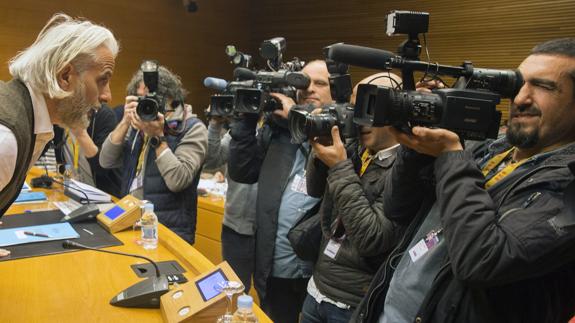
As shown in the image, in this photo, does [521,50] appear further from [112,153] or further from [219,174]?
[112,153]

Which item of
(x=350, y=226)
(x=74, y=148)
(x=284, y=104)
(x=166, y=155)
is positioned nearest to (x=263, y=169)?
(x=284, y=104)

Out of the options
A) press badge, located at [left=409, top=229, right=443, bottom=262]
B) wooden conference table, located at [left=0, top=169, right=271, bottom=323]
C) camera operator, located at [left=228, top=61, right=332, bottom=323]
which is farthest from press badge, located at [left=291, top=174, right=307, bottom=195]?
press badge, located at [left=409, top=229, right=443, bottom=262]

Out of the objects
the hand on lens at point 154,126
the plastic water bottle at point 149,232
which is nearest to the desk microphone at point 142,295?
the plastic water bottle at point 149,232

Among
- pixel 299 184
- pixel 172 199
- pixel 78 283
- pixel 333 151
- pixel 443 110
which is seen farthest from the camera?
pixel 172 199

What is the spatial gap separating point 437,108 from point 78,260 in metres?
1.22

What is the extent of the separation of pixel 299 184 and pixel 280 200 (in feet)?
0.35

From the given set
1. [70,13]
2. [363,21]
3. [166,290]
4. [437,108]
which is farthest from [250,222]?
[70,13]

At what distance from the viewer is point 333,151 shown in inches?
61.3

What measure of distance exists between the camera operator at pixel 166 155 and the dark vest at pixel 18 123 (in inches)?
34.3

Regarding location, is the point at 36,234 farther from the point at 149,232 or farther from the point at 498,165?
the point at 498,165

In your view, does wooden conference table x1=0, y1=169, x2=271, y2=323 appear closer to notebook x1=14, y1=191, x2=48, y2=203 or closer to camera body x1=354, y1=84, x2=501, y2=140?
camera body x1=354, y1=84, x2=501, y2=140

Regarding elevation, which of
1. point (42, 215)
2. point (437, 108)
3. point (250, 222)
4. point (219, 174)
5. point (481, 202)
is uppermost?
point (437, 108)

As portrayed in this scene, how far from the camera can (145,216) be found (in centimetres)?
180

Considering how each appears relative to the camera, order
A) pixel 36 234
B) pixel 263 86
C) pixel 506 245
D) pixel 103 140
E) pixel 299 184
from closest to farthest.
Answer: pixel 506 245 → pixel 36 234 → pixel 299 184 → pixel 263 86 → pixel 103 140
